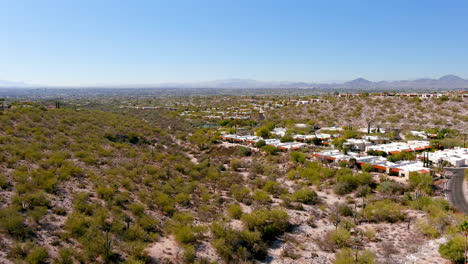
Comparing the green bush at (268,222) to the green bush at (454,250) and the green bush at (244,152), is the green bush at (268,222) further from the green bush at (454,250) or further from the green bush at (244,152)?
the green bush at (244,152)

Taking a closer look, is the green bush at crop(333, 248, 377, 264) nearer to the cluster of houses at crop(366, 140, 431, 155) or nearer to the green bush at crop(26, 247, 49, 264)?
the green bush at crop(26, 247, 49, 264)

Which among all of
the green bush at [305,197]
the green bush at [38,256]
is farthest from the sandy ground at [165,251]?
the green bush at [305,197]

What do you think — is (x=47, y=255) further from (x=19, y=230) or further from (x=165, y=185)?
(x=165, y=185)

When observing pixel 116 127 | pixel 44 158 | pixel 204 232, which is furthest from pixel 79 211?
pixel 116 127

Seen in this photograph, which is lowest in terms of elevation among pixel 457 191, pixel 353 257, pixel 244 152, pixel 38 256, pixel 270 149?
pixel 353 257

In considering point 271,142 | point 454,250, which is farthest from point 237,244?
point 271,142

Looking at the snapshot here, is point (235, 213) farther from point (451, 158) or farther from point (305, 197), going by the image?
point (451, 158)

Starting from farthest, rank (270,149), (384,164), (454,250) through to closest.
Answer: (270,149) → (384,164) → (454,250)

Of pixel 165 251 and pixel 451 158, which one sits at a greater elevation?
pixel 451 158

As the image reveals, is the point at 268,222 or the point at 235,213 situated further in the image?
the point at 235,213
